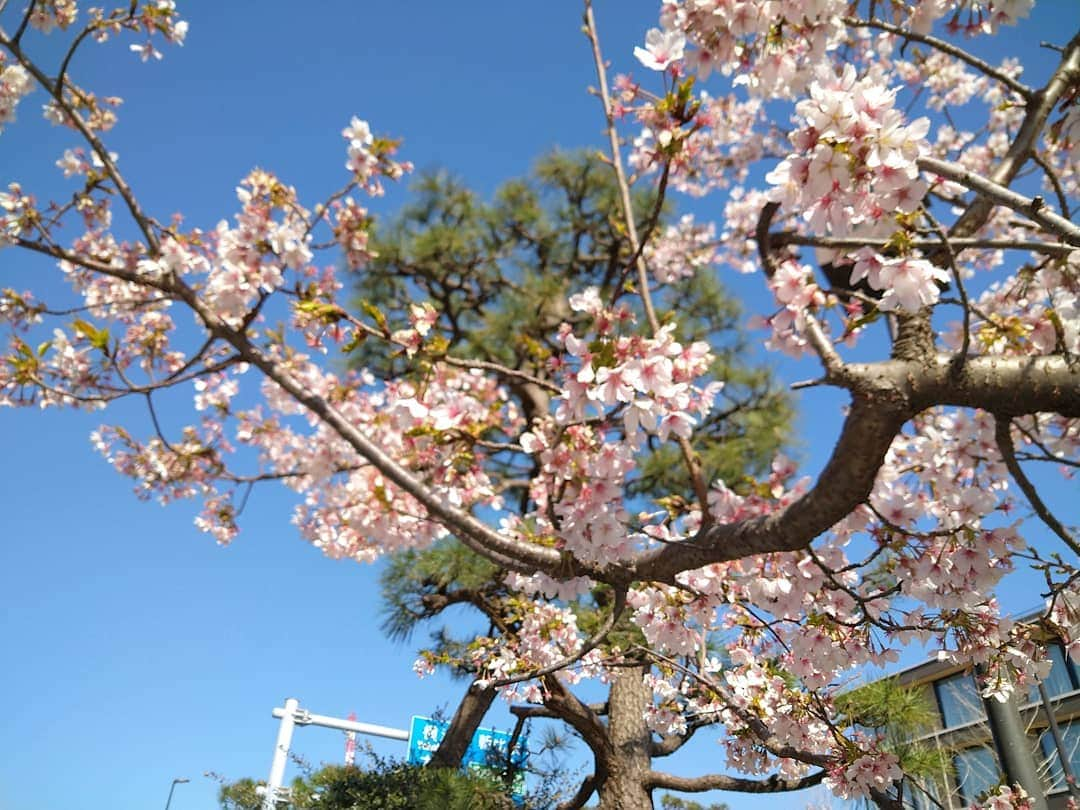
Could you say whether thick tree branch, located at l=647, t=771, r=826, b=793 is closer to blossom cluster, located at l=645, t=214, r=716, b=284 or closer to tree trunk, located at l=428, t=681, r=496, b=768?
tree trunk, located at l=428, t=681, r=496, b=768

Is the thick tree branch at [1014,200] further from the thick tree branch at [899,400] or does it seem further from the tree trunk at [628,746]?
the tree trunk at [628,746]

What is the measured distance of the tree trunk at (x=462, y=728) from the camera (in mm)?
5305

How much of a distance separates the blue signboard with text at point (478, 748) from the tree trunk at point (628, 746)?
79 cm

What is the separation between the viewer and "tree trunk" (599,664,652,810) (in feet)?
15.5

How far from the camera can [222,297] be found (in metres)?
2.20

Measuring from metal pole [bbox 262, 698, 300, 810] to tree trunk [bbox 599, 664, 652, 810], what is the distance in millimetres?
3083

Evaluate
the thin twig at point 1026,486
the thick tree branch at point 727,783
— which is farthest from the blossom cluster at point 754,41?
the thick tree branch at point 727,783

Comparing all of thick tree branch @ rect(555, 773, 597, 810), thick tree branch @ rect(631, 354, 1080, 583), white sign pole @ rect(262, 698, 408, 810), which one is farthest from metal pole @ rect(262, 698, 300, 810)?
thick tree branch @ rect(631, 354, 1080, 583)

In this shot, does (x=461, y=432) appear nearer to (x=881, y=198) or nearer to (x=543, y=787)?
(x=881, y=198)

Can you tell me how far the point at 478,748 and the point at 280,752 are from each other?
2552 millimetres

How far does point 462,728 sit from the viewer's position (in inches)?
210

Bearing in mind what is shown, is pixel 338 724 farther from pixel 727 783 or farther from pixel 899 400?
pixel 899 400

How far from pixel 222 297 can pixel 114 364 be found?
37 cm

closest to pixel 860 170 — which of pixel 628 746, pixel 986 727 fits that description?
pixel 628 746
